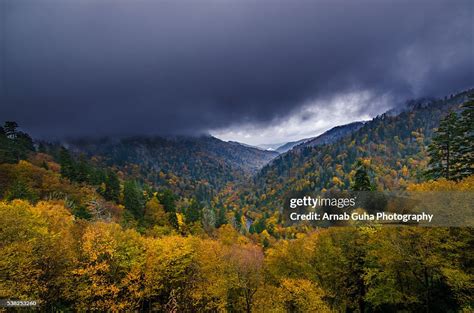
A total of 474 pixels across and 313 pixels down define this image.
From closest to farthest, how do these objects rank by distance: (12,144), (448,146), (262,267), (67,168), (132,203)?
(448,146) → (262,267) → (132,203) → (67,168) → (12,144)

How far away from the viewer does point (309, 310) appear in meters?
25.0

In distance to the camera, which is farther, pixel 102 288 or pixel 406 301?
pixel 102 288

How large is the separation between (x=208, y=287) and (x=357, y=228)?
1967 cm

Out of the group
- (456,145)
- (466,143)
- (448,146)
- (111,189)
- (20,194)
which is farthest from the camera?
(111,189)

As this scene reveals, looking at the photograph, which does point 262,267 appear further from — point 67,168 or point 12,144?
point 12,144

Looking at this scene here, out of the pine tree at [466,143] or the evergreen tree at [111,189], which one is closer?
the pine tree at [466,143]

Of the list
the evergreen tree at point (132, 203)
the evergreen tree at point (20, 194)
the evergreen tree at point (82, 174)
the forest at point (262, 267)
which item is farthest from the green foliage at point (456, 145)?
the evergreen tree at point (82, 174)

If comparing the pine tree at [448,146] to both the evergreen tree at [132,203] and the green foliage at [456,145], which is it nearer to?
the green foliage at [456,145]

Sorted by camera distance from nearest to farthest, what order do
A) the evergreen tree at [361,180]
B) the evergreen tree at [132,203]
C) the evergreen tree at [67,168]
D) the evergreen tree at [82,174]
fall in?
the evergreen tree at [361,180]
the evergreen tree at [132,203]
the evergreen tree at [67,168]
the evergreen tree at [82,174]

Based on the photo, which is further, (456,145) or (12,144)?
(12,144)

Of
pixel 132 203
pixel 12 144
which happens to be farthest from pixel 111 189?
pixel 12 144

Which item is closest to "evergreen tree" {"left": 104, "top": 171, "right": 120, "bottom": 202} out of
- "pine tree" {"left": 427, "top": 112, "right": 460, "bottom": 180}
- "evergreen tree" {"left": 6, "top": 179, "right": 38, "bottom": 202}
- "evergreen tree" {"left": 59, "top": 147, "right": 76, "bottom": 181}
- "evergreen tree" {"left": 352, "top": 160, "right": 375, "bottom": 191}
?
"evergreen tree" {"left": 59, "top": 147, "right": 76, "bottom": 181}

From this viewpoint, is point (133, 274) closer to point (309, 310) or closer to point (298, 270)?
point (309, 310)

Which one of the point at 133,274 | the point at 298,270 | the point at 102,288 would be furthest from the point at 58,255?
the point at 298,270
